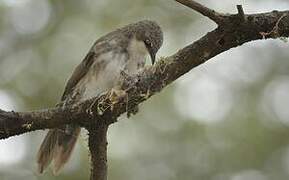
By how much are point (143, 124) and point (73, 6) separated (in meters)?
1.42

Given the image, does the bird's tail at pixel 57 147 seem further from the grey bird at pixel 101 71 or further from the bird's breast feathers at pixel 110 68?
the bird's breast feathers at pixel 110 68

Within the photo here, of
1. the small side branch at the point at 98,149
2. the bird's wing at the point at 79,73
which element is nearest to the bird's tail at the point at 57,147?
the bird's wing at the point at 79,73

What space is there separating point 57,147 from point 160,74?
1.23 meters

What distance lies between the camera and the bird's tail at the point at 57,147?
448cm

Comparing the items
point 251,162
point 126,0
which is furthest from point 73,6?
point 251,162

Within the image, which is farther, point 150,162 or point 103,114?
point 150,162

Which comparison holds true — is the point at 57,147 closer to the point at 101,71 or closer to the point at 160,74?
the point at 101,71

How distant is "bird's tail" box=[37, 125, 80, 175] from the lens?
14.7 ft

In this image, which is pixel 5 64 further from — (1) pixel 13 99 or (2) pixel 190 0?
(2) pixel 190 0

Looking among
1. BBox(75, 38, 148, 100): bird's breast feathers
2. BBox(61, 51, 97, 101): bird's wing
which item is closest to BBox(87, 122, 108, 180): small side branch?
BBox(75, 38, 148, 100): bird's breast feathers

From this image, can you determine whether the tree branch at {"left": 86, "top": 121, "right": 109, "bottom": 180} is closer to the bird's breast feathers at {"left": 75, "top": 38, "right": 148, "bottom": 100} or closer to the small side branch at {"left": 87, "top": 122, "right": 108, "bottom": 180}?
the small side branch at {"left": 87, "top": 122, "right": 108, "bottom": 180}

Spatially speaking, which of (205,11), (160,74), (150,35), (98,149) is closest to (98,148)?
(98,149)

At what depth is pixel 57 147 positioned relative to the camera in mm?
4574

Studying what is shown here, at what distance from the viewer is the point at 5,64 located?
26.3ft
